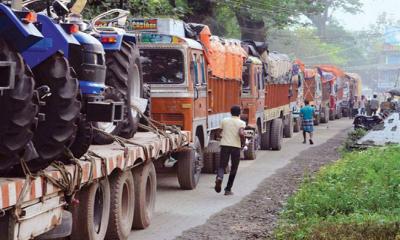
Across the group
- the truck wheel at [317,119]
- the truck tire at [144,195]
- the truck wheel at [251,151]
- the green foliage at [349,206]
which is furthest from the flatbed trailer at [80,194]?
the truck wheel at [317,119]

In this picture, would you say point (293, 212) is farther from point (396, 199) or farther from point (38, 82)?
point (38, 82)

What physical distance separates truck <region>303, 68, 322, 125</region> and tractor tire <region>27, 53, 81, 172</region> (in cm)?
2975

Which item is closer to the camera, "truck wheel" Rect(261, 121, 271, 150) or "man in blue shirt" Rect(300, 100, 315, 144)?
"truck wheel" Rect(261, 121, 271, 150)

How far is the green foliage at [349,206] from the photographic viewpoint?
841 centimetres

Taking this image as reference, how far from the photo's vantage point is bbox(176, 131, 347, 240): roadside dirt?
9.70m

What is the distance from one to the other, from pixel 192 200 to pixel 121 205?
394 centimetres

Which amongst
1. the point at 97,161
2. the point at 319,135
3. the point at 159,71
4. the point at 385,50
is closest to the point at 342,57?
the point at 385,50

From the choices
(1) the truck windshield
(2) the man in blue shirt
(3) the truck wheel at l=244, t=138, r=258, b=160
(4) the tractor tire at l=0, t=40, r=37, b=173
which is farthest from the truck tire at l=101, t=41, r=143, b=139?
(2) the man in blue shirt

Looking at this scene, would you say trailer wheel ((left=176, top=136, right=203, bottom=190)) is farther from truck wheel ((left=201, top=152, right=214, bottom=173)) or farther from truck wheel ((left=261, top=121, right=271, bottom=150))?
truck wheel ((left=261, top=121, right=271, bottom=150))

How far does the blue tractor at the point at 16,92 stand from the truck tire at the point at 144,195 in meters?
4.16

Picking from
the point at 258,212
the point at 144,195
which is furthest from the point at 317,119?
the point at 144,195

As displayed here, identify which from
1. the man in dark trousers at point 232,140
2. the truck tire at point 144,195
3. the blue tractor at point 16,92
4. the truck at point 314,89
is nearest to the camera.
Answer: the blue tractor at point 16,92

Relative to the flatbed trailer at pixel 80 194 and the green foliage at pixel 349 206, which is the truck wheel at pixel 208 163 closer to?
the green foliage at pixel 349 206

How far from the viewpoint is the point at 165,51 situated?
13250 mm
